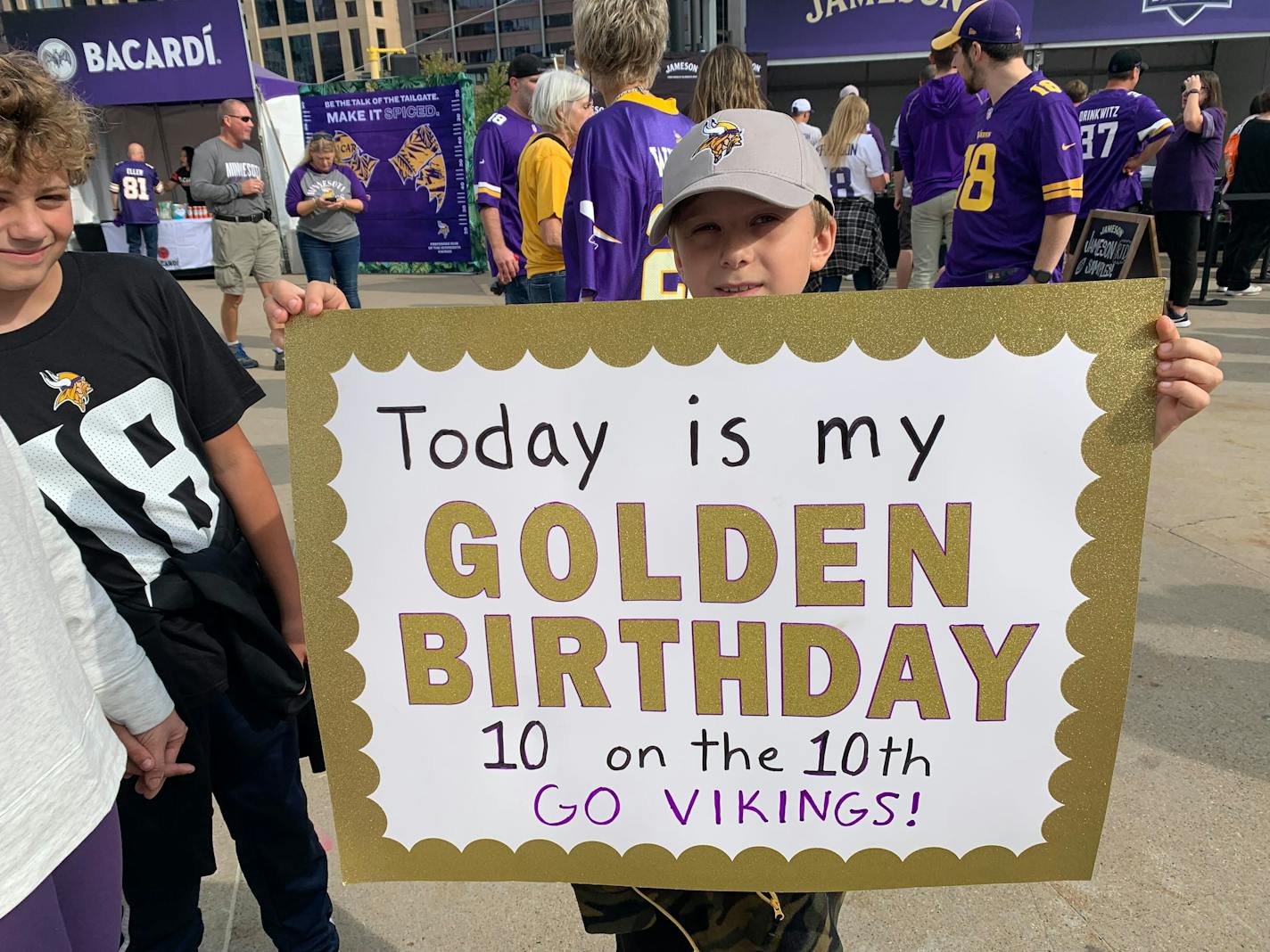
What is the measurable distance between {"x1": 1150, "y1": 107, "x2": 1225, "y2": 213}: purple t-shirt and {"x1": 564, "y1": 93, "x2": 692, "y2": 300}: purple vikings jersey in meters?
5.94

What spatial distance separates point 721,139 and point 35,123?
0.94 metres

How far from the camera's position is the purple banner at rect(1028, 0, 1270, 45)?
1359 centimetres

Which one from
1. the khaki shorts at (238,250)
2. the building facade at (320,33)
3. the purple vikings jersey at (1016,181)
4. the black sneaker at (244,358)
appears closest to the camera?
the purple vikings jersey at (1016,181)

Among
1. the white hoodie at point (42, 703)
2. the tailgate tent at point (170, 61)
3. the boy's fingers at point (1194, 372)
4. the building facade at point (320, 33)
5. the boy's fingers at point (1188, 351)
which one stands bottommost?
the white hoodie at point (42, 703)

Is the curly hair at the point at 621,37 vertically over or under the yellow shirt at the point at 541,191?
over

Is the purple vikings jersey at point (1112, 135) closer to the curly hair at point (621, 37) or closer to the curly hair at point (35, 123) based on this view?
the curly hair at point (621, 37)

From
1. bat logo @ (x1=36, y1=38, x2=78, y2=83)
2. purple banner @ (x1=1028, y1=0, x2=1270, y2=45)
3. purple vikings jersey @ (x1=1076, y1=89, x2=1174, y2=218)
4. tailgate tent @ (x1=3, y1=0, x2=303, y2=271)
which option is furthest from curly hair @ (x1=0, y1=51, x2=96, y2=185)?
purple banner @ (x1=1028, y1=0, x2=1270, y2=45)

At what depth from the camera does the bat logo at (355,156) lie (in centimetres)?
1259

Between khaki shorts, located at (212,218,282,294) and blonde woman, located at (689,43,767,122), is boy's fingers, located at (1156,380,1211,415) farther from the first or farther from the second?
khaki shorts, located at (212,218,282,294)

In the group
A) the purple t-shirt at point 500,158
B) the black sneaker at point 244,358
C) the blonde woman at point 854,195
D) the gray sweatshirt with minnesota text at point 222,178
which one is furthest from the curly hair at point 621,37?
the black sneaker at point 244,358

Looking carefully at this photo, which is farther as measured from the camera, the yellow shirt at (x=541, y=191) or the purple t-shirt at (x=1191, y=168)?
the purple t-shirt at (x=1191, y=168)

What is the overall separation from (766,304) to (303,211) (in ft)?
19.8

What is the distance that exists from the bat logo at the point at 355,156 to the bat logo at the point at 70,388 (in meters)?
12.4

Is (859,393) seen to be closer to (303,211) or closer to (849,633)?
(849,633)
